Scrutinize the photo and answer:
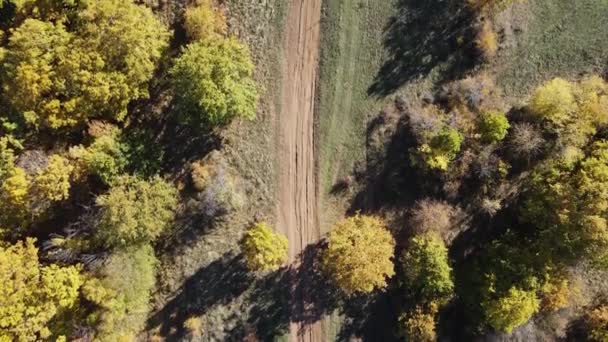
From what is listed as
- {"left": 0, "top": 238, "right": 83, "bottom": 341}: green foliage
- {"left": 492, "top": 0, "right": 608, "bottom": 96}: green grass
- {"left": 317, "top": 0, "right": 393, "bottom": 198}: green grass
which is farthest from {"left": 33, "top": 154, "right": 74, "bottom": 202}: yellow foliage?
{"left": 492, "top": 0, "right": 608, "bottom": 96}: green grass

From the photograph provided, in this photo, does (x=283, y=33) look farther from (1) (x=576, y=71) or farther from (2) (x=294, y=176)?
(1) (x=576, y=71)

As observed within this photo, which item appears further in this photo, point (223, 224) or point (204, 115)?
point (223, 224)

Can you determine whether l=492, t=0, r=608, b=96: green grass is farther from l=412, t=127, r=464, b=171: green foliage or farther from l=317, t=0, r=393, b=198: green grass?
l=317, t=0, r=393, b=198: green grass

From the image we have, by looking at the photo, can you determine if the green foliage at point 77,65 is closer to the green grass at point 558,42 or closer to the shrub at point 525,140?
the shrub at point 525,140

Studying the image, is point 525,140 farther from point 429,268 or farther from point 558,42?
point 429,268

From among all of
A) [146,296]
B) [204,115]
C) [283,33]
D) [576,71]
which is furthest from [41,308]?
[576,71]

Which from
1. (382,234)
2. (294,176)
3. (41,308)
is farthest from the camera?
(294,176)

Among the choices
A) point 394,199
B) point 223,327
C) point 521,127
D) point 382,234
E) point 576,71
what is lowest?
point 223,327

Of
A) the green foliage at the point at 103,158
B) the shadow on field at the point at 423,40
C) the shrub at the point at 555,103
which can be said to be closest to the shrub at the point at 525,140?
the shrub at the point at 555,103
